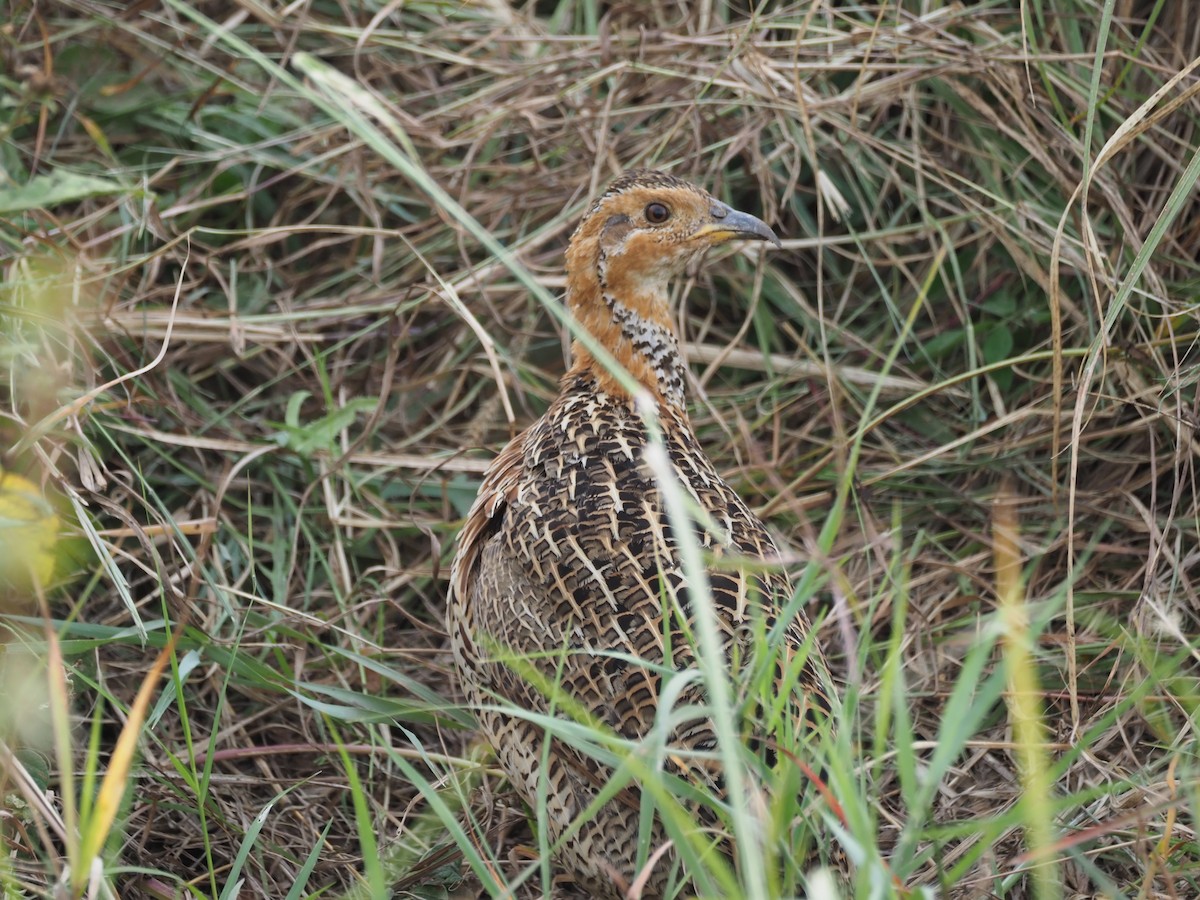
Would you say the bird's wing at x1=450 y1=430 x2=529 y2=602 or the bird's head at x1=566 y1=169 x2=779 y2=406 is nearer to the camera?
the bird's wing at x1=450 y1=430 x2=529 y2=602

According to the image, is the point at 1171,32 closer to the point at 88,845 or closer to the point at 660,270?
the point at 660,270

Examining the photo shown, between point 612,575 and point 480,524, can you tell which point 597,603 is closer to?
point 612,575

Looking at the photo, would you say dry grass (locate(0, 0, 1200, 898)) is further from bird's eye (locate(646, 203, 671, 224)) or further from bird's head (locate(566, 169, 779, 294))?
bird's eye (locate(646, 203, 671, 224))

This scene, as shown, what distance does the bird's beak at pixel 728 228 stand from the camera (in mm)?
3604

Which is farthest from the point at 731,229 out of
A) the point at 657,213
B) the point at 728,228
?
the point at 657,213

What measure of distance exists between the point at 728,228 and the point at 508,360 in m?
0.95

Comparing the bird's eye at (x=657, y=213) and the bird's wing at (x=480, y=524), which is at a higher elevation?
the bird's eye at (x=657, y=213)

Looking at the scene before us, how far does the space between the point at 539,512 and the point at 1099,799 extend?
1.46 metres

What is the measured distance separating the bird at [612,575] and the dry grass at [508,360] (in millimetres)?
284

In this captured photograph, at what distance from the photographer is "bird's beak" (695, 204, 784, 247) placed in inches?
142

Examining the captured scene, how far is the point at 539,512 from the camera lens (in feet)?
10.3

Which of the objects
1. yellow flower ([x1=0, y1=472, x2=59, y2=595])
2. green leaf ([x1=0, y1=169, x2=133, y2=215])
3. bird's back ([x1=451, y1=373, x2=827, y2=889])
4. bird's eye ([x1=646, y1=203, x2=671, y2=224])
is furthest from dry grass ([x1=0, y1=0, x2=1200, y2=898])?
bird's eye ([x1=646, y1=203, x2=671, y2=224])

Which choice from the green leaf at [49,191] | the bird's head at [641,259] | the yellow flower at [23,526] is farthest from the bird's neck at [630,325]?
the yellow flower at [23,526]

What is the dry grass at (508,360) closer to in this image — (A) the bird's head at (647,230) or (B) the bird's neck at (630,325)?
(B) the bird's neck at (630,325)
